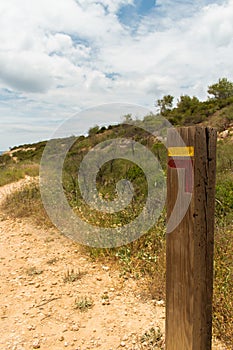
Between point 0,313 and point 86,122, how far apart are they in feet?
6.26

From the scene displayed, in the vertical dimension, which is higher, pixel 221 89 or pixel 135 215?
pixel 221 89

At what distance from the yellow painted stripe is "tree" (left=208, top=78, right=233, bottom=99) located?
28992 mm

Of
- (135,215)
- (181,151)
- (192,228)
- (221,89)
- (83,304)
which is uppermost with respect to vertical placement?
(221,89)

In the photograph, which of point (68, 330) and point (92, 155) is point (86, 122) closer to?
point (92, 155)

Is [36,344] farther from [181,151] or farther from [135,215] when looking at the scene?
[135,215]

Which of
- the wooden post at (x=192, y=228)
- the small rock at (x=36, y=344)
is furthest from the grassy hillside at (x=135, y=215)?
the small rock at (x=36, y=344)

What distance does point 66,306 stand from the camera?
8.54 ft

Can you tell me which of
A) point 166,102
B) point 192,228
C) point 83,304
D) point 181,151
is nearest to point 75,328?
point 83,304

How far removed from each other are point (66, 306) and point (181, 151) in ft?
6.30

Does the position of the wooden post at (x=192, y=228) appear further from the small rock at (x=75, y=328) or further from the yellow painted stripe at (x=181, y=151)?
the small rock at (x=75, y=328)

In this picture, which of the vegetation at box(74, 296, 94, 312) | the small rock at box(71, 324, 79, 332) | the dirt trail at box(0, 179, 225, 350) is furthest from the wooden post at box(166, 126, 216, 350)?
the vegetation at box(74, 296, 94, 312)

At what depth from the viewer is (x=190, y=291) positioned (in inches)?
52.1

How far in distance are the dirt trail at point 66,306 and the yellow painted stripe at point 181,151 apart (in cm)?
142

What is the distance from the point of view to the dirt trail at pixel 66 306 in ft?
7.15
